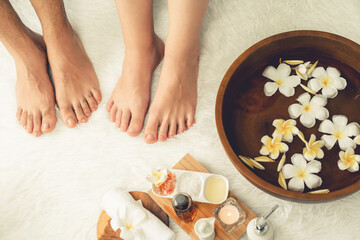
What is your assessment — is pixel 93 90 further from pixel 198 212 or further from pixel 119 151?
pixel 198 212

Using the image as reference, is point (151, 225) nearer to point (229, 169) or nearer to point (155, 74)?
point (229, 169)

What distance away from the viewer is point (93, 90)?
1123 millimetres

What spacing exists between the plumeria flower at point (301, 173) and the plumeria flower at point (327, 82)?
0.63ft

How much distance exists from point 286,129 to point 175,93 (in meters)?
0.34

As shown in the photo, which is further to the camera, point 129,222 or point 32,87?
point 32,87

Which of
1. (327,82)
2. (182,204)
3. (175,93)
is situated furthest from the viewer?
(175,93)

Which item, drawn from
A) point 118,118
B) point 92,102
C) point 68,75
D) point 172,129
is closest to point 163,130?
point 172,129

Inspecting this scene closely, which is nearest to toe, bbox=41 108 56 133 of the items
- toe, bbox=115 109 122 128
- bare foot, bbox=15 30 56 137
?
bare foot, bbox=15 30 56 137

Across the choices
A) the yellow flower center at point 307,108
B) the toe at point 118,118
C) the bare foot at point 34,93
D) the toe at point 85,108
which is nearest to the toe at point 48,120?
the bare foot at point 34,93

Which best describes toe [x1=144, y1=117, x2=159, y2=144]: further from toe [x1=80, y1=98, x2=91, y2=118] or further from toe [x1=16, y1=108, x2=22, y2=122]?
toe [x1=16, y1=108, x2=22, y2=122]

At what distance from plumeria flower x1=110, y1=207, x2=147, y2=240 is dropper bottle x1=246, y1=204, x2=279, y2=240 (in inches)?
11.0

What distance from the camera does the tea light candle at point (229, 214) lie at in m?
0.90

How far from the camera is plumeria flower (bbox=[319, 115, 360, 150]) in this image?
885 mm

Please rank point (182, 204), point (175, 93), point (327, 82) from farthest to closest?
1. point (175, 93)
2. point (327, 82)
3. point (182, 204)
